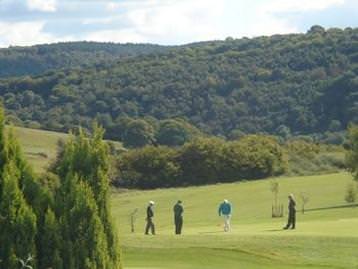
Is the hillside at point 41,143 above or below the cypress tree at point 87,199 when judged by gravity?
above

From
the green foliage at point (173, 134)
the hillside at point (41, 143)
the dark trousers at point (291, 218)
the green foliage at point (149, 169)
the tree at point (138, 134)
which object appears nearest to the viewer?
the dark trousers at point (291, 218)

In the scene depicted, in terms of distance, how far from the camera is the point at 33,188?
16984 millimetres

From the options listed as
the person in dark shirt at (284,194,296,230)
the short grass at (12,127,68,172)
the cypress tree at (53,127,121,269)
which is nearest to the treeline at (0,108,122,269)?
the cypress tree at (53,127,121,269)

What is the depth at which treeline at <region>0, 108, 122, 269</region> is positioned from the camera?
16453 mm

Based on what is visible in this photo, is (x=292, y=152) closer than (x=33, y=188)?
No

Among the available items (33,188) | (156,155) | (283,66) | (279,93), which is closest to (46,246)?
(33,188)

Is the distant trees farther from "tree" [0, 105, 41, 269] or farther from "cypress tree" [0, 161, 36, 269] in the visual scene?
"cypress tree" [0, 161, 36, 269]

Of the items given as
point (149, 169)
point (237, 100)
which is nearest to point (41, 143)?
point (149, 169)

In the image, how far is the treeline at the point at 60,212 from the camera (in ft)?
54.0

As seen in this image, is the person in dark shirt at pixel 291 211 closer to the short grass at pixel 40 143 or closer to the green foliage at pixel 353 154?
the green foliage at pixel 353 154

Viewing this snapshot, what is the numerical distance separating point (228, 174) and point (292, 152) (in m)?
12.4

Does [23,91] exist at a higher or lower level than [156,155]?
higher

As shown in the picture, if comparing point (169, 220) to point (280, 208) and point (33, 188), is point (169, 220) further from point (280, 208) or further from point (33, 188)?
point (33, 188)

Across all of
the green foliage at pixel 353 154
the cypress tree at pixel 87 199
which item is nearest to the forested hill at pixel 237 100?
the green foliage at pixel 353 154
